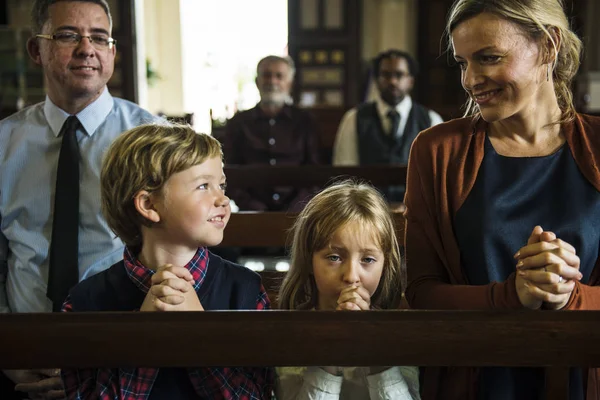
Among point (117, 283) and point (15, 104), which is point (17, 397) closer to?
point (117, 283)

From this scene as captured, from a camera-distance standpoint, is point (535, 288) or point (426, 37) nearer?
point (535, 288)

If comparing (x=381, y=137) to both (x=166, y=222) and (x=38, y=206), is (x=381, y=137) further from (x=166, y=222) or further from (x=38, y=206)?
(x=166, y=222)

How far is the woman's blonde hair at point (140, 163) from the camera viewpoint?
5.14 feet

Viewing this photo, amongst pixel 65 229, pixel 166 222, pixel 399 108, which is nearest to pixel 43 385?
pixel 65 229

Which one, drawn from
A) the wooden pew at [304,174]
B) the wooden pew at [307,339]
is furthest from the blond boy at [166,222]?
the wooden pew at [304,174]

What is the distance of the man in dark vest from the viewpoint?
4.45 meters

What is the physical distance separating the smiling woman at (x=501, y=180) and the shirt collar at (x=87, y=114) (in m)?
0.93

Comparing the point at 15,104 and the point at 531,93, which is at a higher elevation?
the point at 531,93

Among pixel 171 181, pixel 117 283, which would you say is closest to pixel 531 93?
pixel 171 181

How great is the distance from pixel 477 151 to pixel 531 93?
0.52 feet

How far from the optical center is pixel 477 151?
5.02 ft

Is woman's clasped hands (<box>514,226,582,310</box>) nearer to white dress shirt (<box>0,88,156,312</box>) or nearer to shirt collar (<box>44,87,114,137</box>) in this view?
white dress shirt (<box>0,88,156,312</box>)

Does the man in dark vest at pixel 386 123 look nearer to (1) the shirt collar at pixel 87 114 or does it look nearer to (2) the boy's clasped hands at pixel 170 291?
(1) the shirt collar at pixel 87 114

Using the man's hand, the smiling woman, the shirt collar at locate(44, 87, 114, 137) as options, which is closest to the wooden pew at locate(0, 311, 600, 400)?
the smiling woman
